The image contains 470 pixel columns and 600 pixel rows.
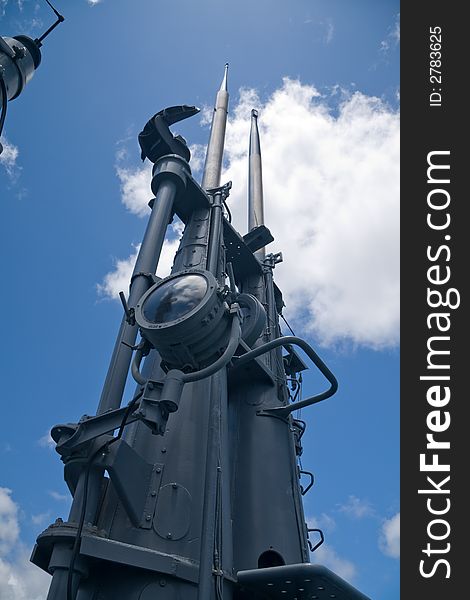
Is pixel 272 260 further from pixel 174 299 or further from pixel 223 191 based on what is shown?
pixel 174 299

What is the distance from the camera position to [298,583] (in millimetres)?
5246

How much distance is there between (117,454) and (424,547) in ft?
8.80

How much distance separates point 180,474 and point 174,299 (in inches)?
77.9

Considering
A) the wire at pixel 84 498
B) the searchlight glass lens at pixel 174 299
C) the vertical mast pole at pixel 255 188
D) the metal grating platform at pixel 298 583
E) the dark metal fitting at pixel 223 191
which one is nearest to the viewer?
the wire at pixel 84 498

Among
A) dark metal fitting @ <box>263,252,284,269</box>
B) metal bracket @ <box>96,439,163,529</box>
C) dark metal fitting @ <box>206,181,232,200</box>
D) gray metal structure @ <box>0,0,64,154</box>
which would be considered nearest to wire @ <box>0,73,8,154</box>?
gray metal structure @ <box>0,0,64,154</box>

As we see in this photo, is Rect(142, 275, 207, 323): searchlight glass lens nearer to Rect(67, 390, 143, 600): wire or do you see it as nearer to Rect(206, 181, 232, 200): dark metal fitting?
Rect(67, 390, 143, 600): wire

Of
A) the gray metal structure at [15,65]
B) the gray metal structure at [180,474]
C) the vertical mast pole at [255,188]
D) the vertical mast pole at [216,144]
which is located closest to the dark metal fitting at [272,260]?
the vertical mast pole at [255,188]

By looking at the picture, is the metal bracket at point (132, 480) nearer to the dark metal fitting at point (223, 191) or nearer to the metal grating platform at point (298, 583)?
the metal grating platform at point (298, 583)

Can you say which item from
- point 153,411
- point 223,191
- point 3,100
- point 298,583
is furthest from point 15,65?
point 298,583

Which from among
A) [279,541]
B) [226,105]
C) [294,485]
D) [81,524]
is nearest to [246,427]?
[294,485]

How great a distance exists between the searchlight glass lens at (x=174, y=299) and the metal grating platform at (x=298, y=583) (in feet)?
8.64

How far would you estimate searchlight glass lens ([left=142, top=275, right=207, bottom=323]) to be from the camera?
14.2 feet

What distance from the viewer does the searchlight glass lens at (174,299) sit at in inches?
170

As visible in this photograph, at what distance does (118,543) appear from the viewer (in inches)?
174
